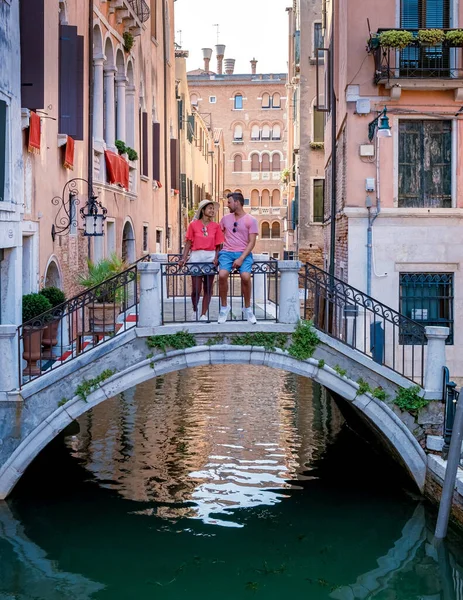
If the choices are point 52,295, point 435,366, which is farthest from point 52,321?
point 435,366

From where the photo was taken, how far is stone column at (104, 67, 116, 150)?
18344 mm

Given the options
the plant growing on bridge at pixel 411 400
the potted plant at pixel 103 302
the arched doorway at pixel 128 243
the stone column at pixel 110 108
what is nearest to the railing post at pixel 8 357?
the potted plant at pixel 103 302

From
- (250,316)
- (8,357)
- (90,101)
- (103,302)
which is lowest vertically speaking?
(8,357)

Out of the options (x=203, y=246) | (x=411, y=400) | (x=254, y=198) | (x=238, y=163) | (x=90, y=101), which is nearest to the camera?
(x=203, y=246)

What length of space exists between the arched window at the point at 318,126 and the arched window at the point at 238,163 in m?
40.9

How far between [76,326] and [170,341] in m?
1.23

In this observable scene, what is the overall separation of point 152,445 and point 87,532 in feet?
12.5

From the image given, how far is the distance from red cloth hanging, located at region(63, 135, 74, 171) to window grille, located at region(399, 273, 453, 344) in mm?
6040

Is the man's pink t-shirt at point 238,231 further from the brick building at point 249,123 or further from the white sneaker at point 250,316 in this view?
the brick building at point 249,123

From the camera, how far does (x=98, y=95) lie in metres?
17.4

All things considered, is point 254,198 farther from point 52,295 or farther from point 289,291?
point 289,291

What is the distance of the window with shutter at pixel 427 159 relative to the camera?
639 inches

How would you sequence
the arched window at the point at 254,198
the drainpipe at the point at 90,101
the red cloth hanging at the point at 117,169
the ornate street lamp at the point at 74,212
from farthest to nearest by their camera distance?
1. the arched window at the point at 254,198
2. the red cloth hanging at the point at 117,169
3. the drainpipe at the point at 90,101
4. the ornate street lamp at the point at 74,212

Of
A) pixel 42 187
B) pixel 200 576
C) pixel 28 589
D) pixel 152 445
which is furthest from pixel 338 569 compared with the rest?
pixel 42 187
